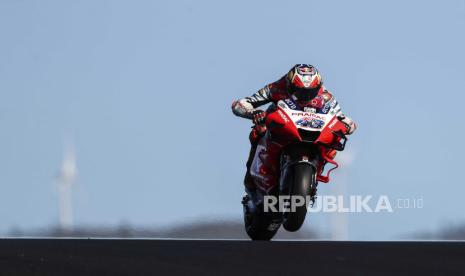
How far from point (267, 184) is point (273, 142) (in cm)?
47

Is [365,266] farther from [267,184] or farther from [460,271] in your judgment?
[267,184]

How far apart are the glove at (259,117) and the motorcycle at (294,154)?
→ 7 cm

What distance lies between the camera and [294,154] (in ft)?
40.6

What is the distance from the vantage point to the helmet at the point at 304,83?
12750mm

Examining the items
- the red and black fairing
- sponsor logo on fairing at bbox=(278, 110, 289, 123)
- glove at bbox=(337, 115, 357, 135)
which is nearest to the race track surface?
the red and black fairing

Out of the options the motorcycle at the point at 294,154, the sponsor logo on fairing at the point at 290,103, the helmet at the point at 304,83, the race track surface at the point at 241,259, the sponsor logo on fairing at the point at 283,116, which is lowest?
the race track surface at the point at 241,259

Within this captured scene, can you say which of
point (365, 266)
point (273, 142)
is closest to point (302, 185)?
point (273, 142)

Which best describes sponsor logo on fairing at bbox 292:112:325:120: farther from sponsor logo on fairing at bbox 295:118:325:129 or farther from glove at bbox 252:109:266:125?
glove at bbox 252:109:266:125

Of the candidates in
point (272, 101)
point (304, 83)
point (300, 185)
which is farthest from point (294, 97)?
point (300, 185)

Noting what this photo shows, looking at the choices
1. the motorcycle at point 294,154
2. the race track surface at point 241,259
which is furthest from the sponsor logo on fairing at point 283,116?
the race track surface at point 241,259

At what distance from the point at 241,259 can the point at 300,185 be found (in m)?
4.11

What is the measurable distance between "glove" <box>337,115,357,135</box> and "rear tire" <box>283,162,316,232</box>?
72 cm

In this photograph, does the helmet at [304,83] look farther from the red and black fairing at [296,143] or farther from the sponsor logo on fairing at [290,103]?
the red and black fairing at [296,143]

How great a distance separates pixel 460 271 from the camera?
7.36 meters
